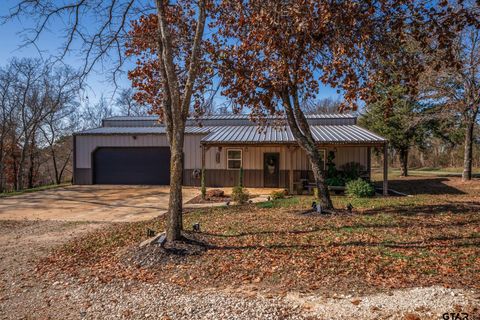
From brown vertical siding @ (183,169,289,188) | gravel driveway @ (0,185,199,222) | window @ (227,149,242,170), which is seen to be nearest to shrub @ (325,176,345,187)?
brown vertical siding @ (183,169,289,188)

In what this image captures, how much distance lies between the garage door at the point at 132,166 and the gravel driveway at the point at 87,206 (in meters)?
3.98

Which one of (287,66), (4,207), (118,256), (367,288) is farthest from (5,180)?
(367,288)

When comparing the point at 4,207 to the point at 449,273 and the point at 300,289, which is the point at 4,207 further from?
the point at 449,273

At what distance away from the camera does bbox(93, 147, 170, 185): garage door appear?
1944 centimetres

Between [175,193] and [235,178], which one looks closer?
[175,193]

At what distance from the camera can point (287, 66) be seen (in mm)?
6363

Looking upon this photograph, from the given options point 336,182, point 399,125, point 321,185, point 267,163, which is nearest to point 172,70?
A: point 321,185

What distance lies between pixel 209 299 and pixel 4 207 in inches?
456

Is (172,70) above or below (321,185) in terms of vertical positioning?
above

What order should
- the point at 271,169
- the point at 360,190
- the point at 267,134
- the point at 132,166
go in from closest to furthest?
the point at 360,190 < the point at 267,134 < the point at 271,169 < the point at 132,166

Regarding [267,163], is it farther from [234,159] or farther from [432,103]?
[432,103]

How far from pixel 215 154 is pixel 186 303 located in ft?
47.9

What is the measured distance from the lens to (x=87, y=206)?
11.7 m

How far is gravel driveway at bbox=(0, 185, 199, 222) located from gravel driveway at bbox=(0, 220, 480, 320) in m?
5.02
